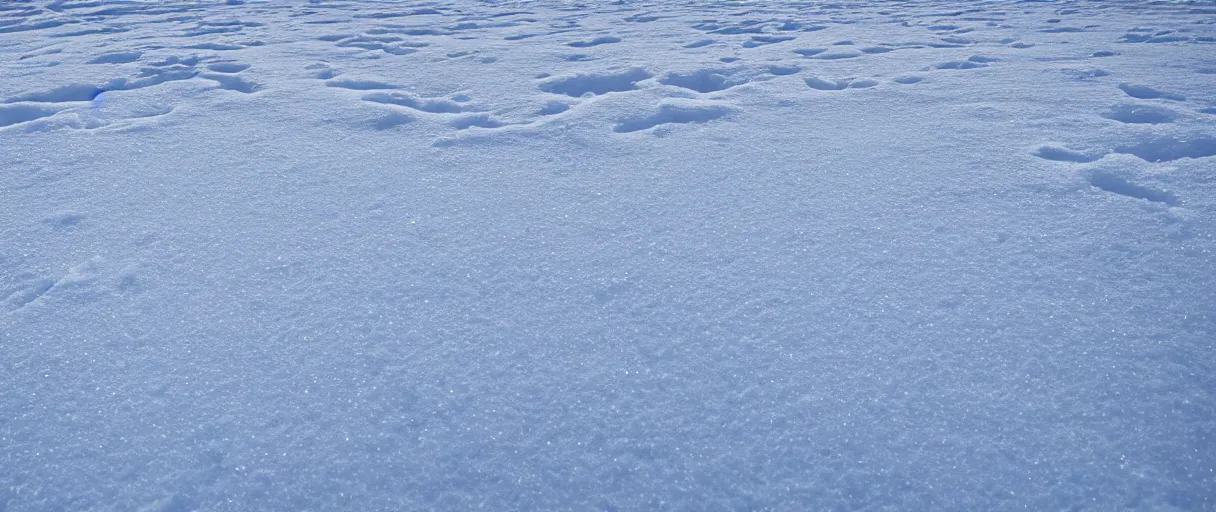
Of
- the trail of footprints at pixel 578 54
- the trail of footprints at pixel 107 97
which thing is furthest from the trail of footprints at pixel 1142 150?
the trail of footprints at pixel 107 97

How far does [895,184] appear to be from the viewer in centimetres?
183

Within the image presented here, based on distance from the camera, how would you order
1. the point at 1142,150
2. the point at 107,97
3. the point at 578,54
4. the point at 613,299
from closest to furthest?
the point at 613,299 < the point at 1142,150 < the point at 107,97 < the point at 578,54

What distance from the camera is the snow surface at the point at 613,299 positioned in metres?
1.01

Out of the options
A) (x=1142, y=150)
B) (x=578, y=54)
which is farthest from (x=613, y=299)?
(x=578, y=54)

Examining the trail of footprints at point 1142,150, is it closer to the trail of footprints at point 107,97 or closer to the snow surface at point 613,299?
the snow surface at point 613,299

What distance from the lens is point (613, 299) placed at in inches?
54.4

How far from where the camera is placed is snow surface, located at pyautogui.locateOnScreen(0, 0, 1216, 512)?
3.33ft

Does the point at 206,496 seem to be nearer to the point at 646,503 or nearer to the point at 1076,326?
the point at 646,503

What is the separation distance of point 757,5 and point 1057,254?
194 inches

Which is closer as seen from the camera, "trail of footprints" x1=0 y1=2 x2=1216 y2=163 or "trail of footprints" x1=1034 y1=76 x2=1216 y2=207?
"trail of footprints" x1=1034 y1=76 x2=1216 y2=207

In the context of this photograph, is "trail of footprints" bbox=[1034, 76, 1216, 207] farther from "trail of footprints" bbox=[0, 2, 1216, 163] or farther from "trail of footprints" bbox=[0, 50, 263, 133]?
"trail of footprints" bbox=[0, 50, 263, 133]

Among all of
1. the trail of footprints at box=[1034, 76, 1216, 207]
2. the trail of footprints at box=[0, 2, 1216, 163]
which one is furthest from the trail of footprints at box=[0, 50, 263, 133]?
the trail of footprints at box=[1034, 76, 1216, 207]

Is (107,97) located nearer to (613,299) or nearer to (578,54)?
(578,54)

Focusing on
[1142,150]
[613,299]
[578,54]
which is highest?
[578,54]
